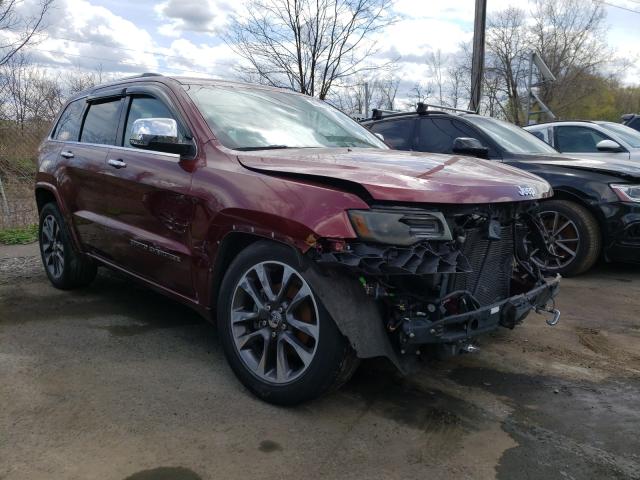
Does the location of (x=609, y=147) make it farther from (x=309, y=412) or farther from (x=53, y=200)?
(x=53, y=200)

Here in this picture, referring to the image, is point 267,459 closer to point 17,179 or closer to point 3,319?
point 3,319

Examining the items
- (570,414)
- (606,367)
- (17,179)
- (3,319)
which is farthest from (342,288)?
(17,179)

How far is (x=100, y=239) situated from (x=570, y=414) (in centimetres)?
347

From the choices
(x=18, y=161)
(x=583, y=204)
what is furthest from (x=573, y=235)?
(x=18, y=161)

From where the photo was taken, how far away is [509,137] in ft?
22.0

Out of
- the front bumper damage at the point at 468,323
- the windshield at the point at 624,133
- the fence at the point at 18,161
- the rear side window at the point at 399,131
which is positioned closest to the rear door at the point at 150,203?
the front bumper damage at the point at 468,323

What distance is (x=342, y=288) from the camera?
2701mm

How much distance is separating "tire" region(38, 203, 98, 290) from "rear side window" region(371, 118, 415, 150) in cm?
376

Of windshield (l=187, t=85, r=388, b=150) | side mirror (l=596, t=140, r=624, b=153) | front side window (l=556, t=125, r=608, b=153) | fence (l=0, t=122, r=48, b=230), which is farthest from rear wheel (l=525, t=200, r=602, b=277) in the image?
fence (l=0, t=122, r=48, b=230)

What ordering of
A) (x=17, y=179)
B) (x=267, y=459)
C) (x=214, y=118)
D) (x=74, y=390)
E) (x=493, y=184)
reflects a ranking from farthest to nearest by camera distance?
(x=17, y=179)
(x=214, y=118)
(x=74, y=390)
(x=493, y=184)
(x=267, y=459)

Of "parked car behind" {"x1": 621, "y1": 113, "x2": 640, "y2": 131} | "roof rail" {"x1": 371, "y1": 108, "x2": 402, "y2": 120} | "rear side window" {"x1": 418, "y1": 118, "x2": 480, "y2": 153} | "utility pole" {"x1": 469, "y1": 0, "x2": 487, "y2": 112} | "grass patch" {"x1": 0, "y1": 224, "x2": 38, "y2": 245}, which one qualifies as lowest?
"grass patch" {"x1": 0, "y1": 224, "x2": 38, "y2": 245}

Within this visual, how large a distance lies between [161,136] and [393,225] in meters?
1.56

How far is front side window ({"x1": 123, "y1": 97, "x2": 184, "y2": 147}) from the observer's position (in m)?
3.82

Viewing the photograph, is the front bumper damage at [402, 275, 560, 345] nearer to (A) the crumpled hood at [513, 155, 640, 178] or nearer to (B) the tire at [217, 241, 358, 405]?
(B) the tire at [217, 241, 358, 405]
